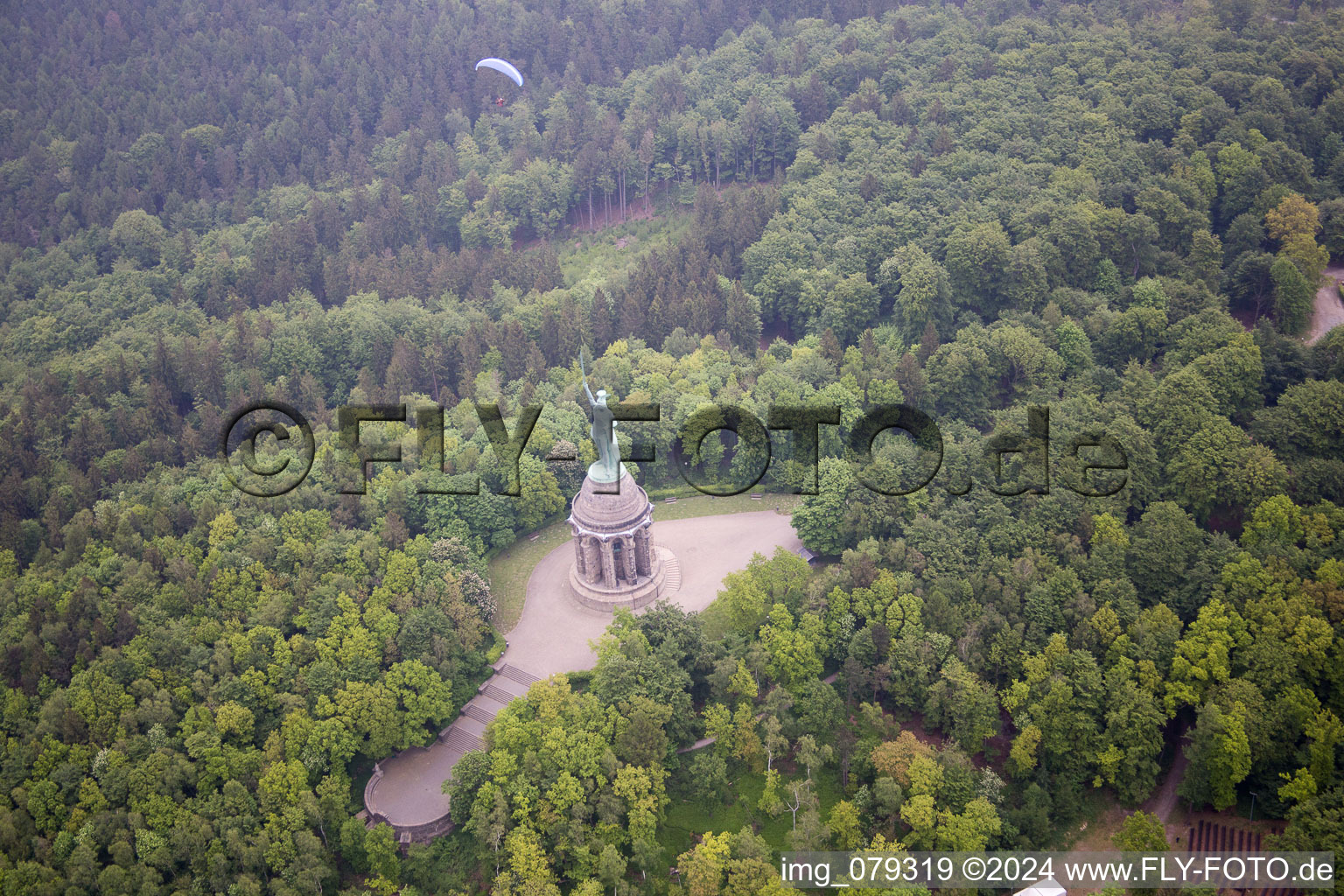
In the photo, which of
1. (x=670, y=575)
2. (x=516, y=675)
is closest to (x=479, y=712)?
(x=516, y=675)

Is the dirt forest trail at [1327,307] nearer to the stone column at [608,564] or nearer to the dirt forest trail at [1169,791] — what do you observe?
the dirt forest trail at [1169,791]

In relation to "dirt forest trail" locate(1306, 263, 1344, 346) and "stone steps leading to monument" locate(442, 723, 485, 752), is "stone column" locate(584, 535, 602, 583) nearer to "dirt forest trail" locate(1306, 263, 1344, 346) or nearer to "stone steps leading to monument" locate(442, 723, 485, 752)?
"stone steps leading to monument" locate(442, 723, 485, 752)

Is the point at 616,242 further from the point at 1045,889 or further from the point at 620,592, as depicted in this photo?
the point at 1045,889

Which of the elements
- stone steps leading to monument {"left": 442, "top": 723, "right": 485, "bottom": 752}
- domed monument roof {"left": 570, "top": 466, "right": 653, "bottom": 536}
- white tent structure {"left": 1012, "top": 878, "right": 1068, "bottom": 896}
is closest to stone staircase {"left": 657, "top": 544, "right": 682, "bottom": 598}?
domed monument roof {"left": 570, "top": 466, "right": 653, "bottom": 536}

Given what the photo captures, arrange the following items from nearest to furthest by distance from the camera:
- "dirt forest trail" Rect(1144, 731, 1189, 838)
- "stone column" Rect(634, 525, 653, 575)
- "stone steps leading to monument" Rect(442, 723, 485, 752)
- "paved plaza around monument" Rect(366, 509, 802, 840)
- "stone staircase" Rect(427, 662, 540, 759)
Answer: "dirt forest trail" Rect(1144, 731, 1189, 838) < "paved plaza around monument" Rect(366, 509, 802, 840) < "stone steps leading to monument" Rect(442, 723, 485, 752) < "stone staircase" Rect(427, 662, 540, 759) < "stone column" Rect(634, 525, 653, 575)

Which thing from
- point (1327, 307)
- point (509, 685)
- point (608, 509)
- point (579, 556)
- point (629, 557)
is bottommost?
point (509, 685)

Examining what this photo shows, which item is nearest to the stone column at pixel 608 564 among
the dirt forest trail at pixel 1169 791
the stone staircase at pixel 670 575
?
the stone staircase at pixel 670 575

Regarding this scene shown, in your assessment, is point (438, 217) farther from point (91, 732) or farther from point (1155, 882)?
point (1155, 882)
